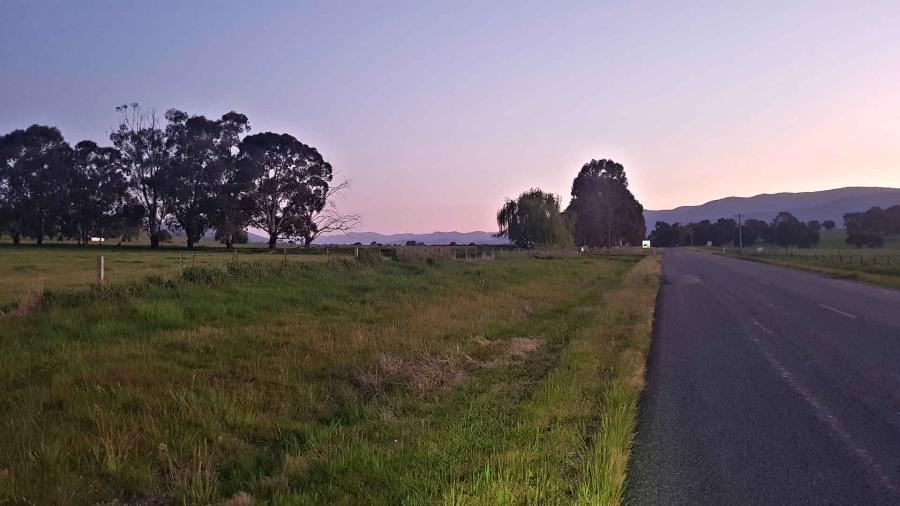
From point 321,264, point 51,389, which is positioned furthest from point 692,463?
point 321,264

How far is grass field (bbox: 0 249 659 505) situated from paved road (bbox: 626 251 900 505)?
429mm

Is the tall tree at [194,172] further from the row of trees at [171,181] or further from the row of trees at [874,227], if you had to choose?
the row of trees at [874,227]

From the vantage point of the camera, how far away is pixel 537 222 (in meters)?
73.1

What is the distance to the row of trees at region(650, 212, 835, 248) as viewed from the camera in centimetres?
14100

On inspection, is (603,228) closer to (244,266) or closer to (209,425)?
(244,266)

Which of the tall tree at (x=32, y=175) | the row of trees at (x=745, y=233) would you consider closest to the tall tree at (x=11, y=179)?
the tall tree at (x=32, y=175)

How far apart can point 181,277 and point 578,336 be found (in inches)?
383

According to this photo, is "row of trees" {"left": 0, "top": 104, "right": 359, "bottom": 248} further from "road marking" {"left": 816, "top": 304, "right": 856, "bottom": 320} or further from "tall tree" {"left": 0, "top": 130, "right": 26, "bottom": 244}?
"road marking" {"left": 816, "top": 304, "right": 856, "bottom": 320}

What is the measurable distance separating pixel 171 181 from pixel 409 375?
64.5 m

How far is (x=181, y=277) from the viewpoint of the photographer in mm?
16125

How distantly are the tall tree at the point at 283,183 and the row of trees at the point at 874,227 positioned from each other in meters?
107

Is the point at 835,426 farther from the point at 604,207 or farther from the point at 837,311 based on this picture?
the point at 604,207

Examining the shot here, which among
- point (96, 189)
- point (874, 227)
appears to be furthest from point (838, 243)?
point (96, 189)

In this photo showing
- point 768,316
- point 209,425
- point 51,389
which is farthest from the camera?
point 768,316
